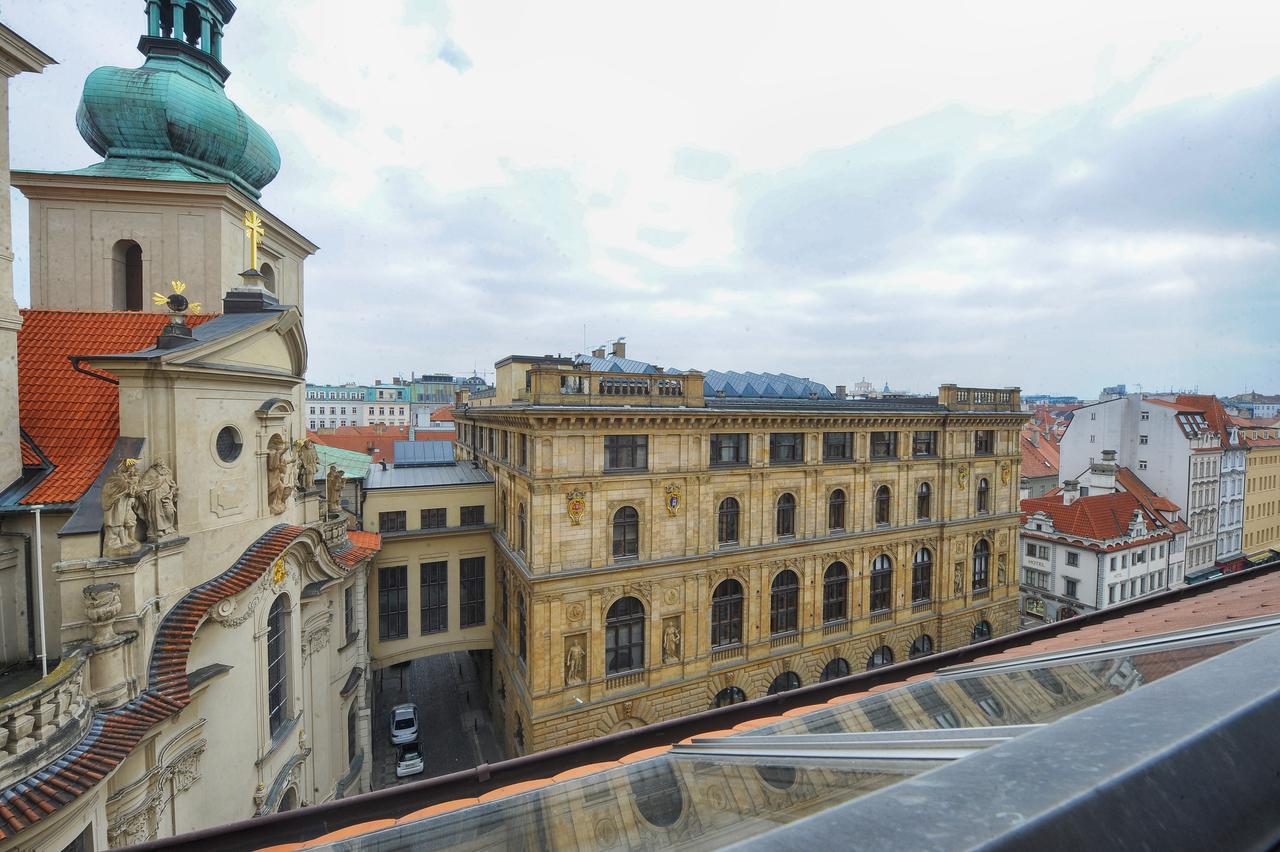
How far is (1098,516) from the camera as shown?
4269cm

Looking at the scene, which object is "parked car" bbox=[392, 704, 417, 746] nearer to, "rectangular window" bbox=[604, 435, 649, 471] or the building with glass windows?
the building with glass windows

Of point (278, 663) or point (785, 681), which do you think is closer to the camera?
point (278, 663)

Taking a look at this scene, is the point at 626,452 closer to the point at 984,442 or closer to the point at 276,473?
the point at 276,473

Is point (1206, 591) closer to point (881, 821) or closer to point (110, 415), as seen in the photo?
point (881, 821)

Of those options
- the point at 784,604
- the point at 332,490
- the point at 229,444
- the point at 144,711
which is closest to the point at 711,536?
the point at 784,604

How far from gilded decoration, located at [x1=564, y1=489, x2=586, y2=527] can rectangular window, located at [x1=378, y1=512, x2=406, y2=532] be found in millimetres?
9638

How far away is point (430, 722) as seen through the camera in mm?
32344

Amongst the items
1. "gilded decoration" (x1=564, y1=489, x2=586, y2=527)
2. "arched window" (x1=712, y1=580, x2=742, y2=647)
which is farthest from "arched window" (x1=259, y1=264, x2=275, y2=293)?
"arched window" (x1=712, y1=580, x2=742, y2=647)

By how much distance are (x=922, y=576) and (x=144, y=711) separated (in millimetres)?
35870

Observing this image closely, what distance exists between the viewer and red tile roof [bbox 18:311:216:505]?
1303 centimetres

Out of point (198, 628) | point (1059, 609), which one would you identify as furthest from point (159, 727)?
point (1059, 609)

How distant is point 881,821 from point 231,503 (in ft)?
55.8

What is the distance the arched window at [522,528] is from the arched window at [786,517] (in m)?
12.6

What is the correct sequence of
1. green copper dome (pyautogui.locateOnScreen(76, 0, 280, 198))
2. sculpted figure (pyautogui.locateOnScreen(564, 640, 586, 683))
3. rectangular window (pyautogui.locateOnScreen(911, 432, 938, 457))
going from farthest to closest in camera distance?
rectangular window (pyautogui.locateOnScreen(911, 432, 938, 457)), sculpted figure (pyautogui.locateOnScreen(564, 640, 586, 683)), green copper dome (pyautogui.locateOnScreen(76, 0, 280, 198))
